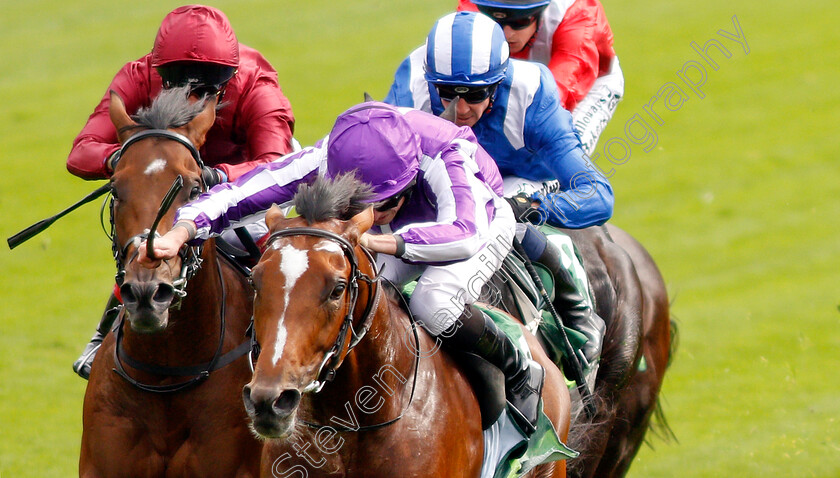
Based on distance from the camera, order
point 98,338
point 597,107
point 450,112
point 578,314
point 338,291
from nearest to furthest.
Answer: point 338,291, point 450,112, point 98,338, point 578,314, point 597,107

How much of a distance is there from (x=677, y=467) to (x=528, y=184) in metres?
2.74

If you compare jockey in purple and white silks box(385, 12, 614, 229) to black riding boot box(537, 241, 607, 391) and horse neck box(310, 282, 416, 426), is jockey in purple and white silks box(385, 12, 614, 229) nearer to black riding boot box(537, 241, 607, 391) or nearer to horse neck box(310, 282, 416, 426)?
black riding boot box(537, 241, 607, 391)

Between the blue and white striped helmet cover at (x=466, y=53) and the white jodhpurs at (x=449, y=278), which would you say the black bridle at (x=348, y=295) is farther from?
the blue and white striped helmet cover at (x=466, y=53)

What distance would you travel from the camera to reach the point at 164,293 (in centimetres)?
347

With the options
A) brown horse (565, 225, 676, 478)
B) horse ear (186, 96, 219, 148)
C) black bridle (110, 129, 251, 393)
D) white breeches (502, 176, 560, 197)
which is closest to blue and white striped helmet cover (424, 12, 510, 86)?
white breeches (502, 176, 560, 197)

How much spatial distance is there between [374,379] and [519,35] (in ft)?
8.56

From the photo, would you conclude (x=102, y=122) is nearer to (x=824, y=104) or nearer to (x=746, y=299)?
(x=746, y=299)

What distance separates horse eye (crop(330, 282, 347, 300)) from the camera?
290 cm

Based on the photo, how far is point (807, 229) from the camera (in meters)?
12.9

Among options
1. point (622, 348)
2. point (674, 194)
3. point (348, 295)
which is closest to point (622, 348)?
point (622, 348)

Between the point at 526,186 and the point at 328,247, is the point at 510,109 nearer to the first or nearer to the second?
the point at 526,186

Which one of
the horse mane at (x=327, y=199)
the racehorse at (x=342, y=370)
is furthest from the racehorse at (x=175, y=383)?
the horse mane at (x=327, y=199)

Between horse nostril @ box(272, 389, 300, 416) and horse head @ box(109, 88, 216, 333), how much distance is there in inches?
31.7

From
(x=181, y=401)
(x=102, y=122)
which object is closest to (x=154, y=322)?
(x=181, y=401)
